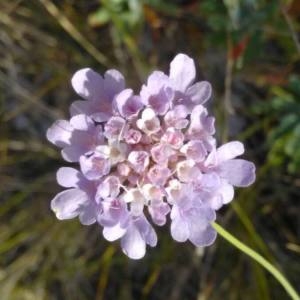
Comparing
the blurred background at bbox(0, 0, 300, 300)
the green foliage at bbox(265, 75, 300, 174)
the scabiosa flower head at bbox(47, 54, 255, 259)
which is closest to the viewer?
the scabiosa flower head at bbox(47, 54, 255, 259)

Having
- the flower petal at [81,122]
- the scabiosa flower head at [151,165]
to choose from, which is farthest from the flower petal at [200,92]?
the flower petal at [81,122]

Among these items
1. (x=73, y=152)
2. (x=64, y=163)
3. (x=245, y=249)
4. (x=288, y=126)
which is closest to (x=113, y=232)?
(x=73, y=152)

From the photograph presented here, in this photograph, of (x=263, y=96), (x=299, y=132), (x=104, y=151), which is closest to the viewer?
(x=104, y=151)

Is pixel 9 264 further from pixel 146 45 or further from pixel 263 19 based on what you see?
pixel 263 19

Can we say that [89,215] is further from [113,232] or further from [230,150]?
[230,150]

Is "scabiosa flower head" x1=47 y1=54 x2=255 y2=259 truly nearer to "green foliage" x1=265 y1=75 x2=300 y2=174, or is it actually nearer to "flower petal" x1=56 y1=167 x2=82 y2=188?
"flower petal" x1=56 y1=167 x2=82 y2=188

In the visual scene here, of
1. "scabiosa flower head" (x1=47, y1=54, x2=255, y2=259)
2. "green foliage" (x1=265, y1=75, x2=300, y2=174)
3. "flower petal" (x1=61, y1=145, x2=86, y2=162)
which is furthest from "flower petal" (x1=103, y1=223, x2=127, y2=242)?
"green foliage" (x1=265, y1=75, x2=300, y2=174)

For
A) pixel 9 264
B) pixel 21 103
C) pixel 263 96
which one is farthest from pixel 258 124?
pixel 9 264

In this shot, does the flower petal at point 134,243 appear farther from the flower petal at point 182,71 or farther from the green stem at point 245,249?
the flower petal at point 182,71
